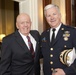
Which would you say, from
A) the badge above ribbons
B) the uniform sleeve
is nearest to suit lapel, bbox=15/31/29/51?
the uniform sleeve

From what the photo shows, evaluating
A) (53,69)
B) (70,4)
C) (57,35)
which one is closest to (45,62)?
(53,69)

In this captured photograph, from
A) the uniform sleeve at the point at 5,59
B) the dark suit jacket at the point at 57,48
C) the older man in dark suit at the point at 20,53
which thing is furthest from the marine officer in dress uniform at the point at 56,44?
the uniform sleeve at the point at 5,59

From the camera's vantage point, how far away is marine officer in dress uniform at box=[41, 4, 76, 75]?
1985 mm

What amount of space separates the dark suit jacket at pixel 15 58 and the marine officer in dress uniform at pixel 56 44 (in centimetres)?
18

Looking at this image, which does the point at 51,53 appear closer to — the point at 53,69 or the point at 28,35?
the point at 53,69

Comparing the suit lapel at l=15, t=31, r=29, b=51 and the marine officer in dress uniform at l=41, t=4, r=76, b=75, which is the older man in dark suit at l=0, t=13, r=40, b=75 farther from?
the marine officer in dress uniform at l=41, t=4, r=76, b=75

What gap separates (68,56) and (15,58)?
529mm

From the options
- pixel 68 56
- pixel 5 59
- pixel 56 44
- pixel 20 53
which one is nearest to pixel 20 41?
pixel 20 53

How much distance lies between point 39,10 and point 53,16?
3.43 ft

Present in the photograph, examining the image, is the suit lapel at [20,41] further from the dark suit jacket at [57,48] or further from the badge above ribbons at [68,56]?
the badge above ribbons at [68,56]

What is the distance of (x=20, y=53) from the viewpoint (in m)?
2.04

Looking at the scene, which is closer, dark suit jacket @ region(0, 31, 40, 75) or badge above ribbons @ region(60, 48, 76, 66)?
badge above ribbons @ region(60, 48, 76, 66)

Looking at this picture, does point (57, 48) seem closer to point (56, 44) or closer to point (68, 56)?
point (56, 44)

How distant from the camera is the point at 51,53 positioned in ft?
6.79
